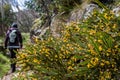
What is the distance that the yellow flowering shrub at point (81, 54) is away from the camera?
165 inches

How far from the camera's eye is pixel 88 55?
171 inches

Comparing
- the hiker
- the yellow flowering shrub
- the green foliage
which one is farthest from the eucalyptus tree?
the yellow flowering shrub

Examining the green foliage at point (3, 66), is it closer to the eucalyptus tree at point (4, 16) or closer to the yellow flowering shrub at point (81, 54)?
the yellow flowering shrub at point (81, 54)

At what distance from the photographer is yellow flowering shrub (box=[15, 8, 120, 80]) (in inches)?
165

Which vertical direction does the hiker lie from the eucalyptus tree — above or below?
below

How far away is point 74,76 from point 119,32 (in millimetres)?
894

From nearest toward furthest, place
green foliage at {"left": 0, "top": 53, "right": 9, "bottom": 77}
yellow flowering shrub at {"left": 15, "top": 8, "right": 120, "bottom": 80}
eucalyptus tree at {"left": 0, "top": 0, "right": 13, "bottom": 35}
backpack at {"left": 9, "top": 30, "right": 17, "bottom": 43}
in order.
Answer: yellow flowering shrub at {"left": 15, "top": 8, "right": 120, "bottom": 80}
backpack at {"left": 9, "top": 30, "right": 17, "bottom": 43}
green foliage at {"left": 0, "top": 53, "right": 9, "bottom": 77}
eucalyptus tree at {"left": 0, "top": 0, "right": 13, "bottom": 35}

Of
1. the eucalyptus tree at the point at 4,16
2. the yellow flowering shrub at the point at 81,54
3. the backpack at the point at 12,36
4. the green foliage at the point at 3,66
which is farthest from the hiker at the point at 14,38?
the eucalyptus tree at the point at 4,16

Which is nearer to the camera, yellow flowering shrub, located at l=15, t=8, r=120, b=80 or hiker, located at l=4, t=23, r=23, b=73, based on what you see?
yellow flowering shrub, located at l=15, t=8, r=120, b=80

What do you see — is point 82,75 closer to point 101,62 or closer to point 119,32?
point 101,62

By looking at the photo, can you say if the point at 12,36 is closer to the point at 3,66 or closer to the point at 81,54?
the point at 3,66

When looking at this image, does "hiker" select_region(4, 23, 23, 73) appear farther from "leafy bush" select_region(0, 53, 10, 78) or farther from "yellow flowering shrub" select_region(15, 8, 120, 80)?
"yellow flowering shrub" select_region(15, 8, 120, 80)

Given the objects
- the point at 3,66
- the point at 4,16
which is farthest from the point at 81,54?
the point at 4,16

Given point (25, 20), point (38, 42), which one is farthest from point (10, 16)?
point (38, 42)
